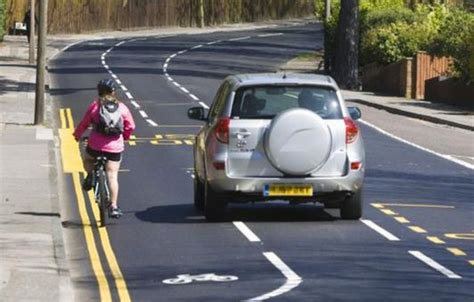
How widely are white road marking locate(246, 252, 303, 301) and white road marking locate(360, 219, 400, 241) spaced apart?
1933 millimetres

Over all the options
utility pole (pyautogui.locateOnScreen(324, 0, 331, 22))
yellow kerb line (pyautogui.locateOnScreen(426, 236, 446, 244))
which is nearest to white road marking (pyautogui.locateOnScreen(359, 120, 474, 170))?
yellow kerb line (pyautogui.locateOnScreen(426, 236, 446, 244))

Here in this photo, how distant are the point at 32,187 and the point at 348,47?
102 ft

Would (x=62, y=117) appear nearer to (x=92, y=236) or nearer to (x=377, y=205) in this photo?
(x=377, y=205)

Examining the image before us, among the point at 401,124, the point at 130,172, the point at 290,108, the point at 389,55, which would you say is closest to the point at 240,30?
the point at 389,55

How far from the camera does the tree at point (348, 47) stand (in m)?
51.9

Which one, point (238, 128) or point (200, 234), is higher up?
point (238, 128)

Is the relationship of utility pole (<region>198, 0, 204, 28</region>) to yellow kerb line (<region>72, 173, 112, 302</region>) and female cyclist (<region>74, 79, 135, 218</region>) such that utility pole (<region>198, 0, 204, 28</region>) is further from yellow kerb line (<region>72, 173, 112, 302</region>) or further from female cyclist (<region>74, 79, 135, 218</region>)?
female cyclist (<region>74, 79, 135, 218</region>)

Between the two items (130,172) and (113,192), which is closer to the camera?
(113,192)

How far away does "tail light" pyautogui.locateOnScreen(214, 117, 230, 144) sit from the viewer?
1831 centimetres

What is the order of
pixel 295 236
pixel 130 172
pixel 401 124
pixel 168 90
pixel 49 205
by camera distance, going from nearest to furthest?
pixel 295 236 < pixel 49 205 < pixel 130 172 < pixel 401 124 < pixel 168 90

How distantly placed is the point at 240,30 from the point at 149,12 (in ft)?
18.4

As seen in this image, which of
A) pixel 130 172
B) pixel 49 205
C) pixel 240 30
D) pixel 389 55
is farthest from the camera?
pixel 240 30

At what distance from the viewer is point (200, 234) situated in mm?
17719

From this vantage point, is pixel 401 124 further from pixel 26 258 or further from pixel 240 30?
pixel 240 30
